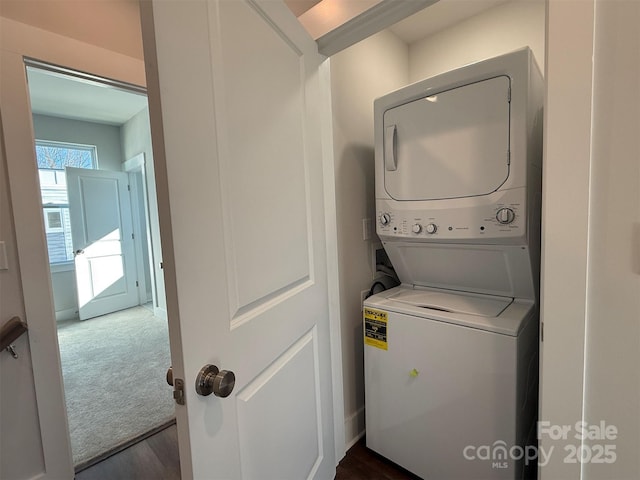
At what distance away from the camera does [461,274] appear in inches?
56.5

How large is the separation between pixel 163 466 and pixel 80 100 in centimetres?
370

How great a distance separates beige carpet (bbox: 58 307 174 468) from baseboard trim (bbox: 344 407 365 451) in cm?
115

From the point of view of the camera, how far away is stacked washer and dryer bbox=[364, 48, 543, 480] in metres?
1.13

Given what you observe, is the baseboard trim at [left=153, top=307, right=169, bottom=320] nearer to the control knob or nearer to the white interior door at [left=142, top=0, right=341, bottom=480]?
the white interior door at [left=142, top=0, right=341, bottom=480]

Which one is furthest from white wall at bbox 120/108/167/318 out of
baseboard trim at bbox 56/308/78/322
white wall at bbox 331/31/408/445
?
white wall at bbox 331/31/408/445

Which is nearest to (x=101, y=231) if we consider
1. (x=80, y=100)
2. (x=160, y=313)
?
(x=160, y=313)

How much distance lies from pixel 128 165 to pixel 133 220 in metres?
0.78

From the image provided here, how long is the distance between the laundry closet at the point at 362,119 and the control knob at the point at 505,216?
0.71 m

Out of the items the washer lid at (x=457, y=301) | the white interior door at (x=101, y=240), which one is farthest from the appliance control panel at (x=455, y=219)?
the white interior door at (x=101, y=240)

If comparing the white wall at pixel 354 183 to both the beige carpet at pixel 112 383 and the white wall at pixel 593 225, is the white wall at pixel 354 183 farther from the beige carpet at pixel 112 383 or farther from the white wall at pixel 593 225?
the beige carpet at pixel 112 383

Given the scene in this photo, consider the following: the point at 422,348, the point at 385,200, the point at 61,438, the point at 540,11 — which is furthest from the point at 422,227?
the point at 61,438

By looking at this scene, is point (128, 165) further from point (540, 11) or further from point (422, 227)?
point (540, 11)

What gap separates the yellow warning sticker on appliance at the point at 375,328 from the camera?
4.67 ft

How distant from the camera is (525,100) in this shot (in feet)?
3.54
